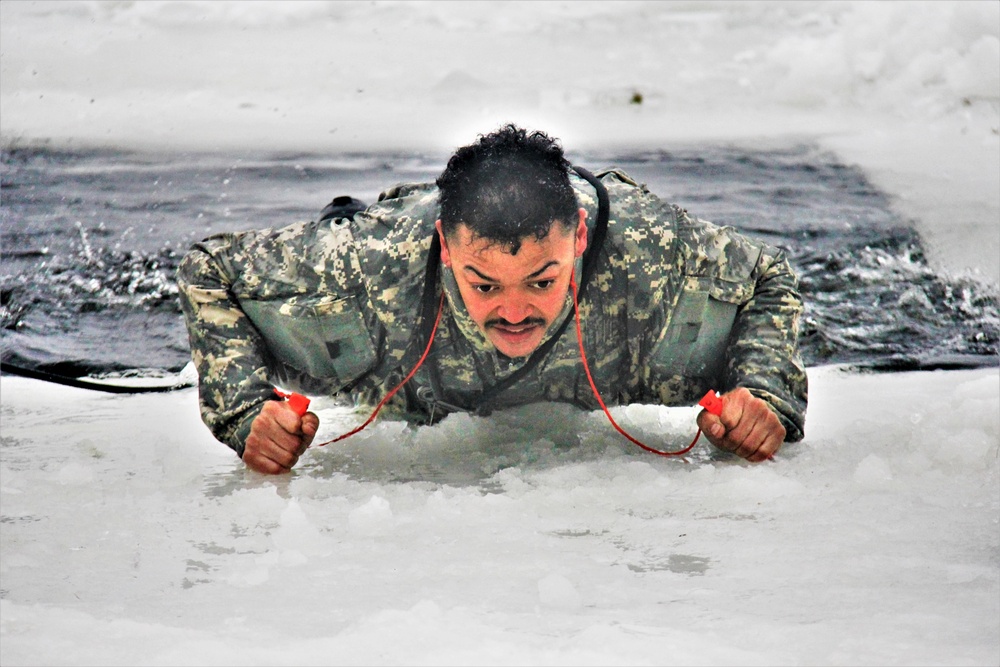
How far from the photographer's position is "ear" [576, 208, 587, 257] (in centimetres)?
273

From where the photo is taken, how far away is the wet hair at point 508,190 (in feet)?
8.39

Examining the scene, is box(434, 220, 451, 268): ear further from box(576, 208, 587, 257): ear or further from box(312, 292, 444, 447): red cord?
box(576, 208, 587, 257): ear

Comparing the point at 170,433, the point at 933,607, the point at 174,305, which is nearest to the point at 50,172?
the point at 174,305

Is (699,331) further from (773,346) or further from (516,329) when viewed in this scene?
(516,329)

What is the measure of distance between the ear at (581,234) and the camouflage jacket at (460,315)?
0.15 meters

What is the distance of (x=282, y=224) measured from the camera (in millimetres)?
6004

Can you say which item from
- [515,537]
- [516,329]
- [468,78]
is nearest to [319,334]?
[516,329]

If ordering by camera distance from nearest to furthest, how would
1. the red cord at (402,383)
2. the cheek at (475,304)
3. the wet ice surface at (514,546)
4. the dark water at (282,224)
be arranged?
the wet ice surface at (514,546) → the cheek at (475,304) → the red cord at (402,383) → the dark water at (282,224)

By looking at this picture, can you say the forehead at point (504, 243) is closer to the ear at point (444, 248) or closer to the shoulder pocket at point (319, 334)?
the ear at point (444, 248)

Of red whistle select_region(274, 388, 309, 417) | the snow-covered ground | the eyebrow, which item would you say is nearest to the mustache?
the eyebrow

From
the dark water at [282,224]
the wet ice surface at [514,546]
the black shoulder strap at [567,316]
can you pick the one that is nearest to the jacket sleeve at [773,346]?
the wet ice surface at [514,546]

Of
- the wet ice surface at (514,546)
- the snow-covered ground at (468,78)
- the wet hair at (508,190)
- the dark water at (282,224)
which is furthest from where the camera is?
the snow-covered ground at (468,78)

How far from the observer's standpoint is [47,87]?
805cm

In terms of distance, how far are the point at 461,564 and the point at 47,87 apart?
6815 millimetres
